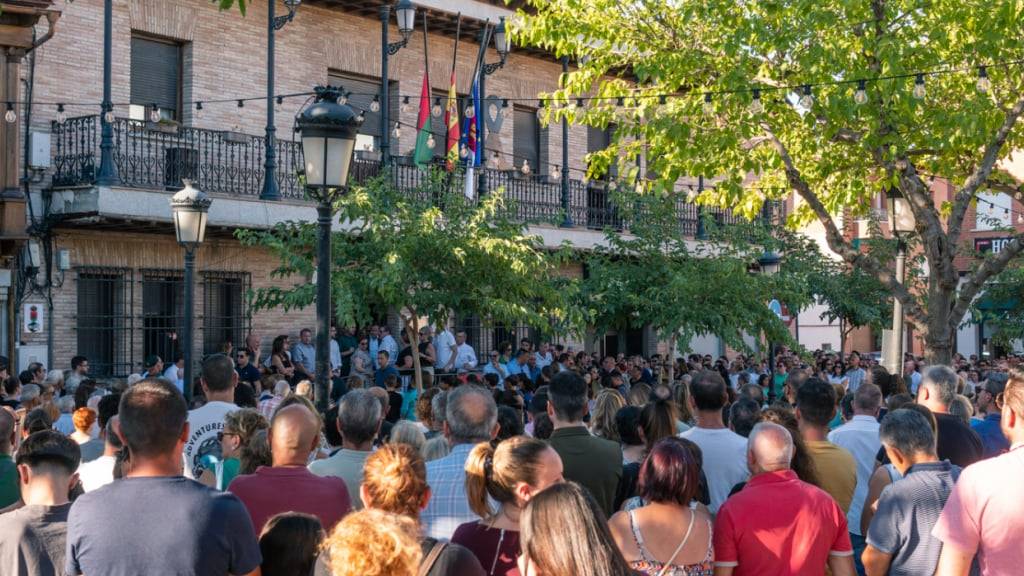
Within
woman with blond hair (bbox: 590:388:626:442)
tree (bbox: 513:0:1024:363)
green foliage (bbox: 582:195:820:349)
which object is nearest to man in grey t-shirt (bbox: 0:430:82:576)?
woman with blond hair (bbox: 590:388:626:442)

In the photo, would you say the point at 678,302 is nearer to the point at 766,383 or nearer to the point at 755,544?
the point at 766,383

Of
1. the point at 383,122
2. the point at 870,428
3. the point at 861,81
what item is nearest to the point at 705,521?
the point at 870,428

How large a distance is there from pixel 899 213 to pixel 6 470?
36.2 feet

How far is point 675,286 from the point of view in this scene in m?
18.8

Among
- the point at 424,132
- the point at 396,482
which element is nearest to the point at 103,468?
the point at 396,482

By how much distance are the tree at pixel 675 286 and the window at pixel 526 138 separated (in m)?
4.04

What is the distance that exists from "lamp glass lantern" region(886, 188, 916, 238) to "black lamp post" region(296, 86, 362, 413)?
7.70 metres

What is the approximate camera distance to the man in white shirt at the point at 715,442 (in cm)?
654

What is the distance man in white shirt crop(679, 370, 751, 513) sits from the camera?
21.5 ft

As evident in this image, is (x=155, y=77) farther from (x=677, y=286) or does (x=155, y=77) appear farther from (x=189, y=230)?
(x=677, y=286)

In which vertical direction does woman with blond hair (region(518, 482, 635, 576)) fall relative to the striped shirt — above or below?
above

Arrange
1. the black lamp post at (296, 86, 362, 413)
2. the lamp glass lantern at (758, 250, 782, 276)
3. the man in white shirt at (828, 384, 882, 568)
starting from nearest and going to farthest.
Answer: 1. the man in white shirt at (828, 384, 882, 568)
2. the black lamp post at (296, 86, 362, 413)
3. the lamp glass lantern at (758, 250, 782, 276)

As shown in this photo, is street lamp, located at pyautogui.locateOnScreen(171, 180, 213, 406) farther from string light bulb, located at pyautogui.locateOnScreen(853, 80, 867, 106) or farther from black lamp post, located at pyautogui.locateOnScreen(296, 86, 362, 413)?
string light bulb, located at pyautogui.locateOnScreen(853, 80, 867, 106)

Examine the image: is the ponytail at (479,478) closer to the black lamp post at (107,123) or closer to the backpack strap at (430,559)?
the backpack strap at (430,559)
